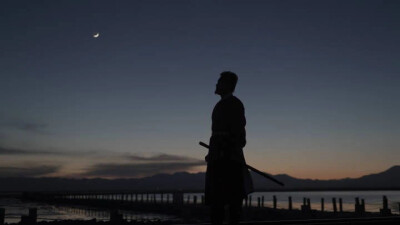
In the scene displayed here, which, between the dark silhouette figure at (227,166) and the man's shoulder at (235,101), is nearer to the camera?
the dark silhouette figure at (227,166)

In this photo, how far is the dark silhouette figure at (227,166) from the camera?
13.4 feet

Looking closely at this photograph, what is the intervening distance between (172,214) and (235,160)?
43130 mm

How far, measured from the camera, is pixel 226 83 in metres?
4.41

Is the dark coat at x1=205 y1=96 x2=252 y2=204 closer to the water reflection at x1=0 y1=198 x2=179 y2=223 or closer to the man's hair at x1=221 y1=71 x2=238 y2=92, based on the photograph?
the man's hair at x1=221 y1=71 x2=238 y2=92

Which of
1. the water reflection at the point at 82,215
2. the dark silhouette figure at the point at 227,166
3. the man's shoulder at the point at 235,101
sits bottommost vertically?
the water reflection at the point at 82,215

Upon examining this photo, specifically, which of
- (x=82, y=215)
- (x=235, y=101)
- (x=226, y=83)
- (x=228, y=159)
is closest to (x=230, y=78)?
(x=226, y=83)

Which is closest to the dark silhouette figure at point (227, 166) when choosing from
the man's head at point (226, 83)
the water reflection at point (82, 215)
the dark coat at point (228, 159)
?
the dark coat at point (228, 159)

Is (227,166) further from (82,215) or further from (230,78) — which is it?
(82,215)

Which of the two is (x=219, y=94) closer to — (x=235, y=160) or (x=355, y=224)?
(x=235, y=160)

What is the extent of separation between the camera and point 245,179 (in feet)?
13.8

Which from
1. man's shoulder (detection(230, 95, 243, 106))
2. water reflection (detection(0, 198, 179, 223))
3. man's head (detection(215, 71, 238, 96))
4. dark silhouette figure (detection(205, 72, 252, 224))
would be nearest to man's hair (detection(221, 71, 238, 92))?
man's head (detection(215, 71, 238, 96))

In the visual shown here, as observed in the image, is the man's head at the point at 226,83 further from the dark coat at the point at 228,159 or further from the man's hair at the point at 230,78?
the dark coat at the point at 228,159

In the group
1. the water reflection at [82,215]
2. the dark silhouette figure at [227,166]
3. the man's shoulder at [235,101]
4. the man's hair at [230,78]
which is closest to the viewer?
the dark silhouette figure at [227,166]

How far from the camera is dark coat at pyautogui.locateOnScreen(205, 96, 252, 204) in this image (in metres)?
4.09
